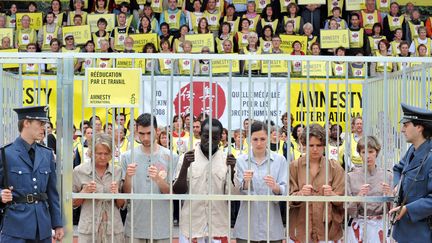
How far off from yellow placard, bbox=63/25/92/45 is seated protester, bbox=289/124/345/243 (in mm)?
11294

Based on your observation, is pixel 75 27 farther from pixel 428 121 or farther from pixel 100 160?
pixel 428 121

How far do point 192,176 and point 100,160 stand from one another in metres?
0.87

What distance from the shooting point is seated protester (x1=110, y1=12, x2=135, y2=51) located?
1877 centimetres

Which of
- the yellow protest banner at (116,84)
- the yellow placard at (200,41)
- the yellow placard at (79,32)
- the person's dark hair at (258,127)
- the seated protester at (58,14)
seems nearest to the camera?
the yellow protest banner at (116,84)

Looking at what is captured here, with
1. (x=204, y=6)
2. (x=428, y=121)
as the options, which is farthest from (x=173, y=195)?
(x=204, y=6)

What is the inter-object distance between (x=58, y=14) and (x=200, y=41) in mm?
3483

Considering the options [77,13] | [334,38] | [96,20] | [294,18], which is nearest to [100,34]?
[96,20]

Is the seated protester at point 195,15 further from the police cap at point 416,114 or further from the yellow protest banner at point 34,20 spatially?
the police cap at point 416,114

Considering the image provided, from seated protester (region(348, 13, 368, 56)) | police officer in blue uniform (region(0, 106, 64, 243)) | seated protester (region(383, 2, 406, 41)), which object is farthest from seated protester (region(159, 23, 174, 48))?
police officer in blue uniform (region(0, 106, 64, 243))

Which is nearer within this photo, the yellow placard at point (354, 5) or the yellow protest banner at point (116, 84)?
the yellow protest banner at point (116, 84)

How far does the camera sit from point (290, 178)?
27.1 ft

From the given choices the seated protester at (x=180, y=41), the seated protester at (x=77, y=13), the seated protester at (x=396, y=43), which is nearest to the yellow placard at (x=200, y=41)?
the seated protester at (x=180, y=41)

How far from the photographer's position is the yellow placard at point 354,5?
20.3 m

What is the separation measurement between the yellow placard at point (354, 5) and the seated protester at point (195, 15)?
3325 millimetres
